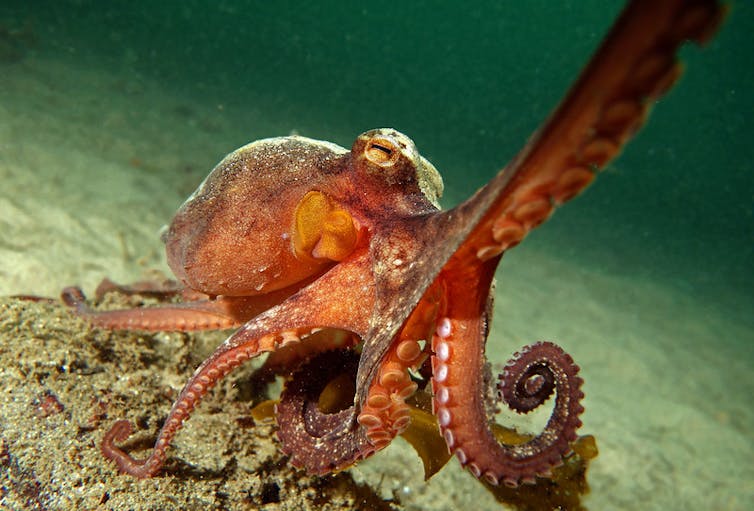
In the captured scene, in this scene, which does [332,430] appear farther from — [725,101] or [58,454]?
[725,101]

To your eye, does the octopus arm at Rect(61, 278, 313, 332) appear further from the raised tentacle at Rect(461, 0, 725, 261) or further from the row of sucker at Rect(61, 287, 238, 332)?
the raised tentacle at Rect(461, 0, 725, 261)

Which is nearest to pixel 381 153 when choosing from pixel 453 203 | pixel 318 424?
pixel 318 424

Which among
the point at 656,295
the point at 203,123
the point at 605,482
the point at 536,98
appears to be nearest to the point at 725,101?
the point at 536,98

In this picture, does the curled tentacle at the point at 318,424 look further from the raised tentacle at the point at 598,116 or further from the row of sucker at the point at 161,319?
the raised tentacle at the point at 598,116

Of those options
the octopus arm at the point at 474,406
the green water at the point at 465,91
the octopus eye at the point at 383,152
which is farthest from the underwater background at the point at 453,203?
the octopus eye at the point at 383,152

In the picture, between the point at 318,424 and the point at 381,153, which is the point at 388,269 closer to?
the point at 381,153

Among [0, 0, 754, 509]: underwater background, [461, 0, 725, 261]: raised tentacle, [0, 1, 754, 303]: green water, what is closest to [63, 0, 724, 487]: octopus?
[461, 0, 725, 261]: raised tentacle
